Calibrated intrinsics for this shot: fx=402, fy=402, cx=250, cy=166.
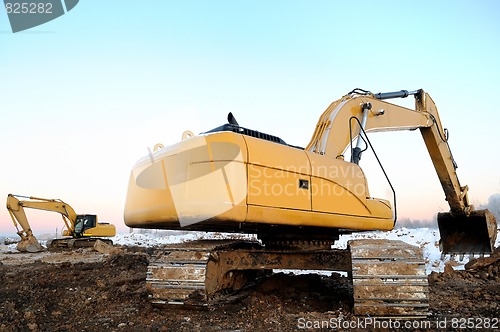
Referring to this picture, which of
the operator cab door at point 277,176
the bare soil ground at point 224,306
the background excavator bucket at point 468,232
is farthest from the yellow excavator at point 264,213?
the background excavator bucket at point 468,232

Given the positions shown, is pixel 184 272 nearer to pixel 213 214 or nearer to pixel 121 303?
pixel 213 214

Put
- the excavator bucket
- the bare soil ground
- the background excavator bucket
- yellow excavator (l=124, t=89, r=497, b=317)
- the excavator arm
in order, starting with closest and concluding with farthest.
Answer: yellow excavator (l=124, t=89, r=497, b=317), the bare soil ground, the excavator arm, the background excavator bucket, the excavator bucket

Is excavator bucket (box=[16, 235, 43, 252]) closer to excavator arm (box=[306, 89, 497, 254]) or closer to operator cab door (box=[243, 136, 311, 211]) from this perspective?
excavator arm (box=[306, 89, 497, 254])

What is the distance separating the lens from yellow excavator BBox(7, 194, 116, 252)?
20359 mm

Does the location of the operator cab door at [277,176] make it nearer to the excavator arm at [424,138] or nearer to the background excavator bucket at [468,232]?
the excavator arm at [424,138]

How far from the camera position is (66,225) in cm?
2169

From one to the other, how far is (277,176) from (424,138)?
4810 millimetres

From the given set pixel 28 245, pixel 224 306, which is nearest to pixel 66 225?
pixel 28 245

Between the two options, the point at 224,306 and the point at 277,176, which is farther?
the point at 224,306

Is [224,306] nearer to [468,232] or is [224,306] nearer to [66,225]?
[468,232]

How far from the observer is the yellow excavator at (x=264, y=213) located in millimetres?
3775

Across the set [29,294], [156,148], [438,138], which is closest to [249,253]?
[156,148]

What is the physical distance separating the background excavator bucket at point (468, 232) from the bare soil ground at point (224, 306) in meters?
1.24

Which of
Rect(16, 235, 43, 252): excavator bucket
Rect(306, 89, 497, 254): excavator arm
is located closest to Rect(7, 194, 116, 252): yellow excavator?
Rect(16, 235, 43, 252): excavator bucket
